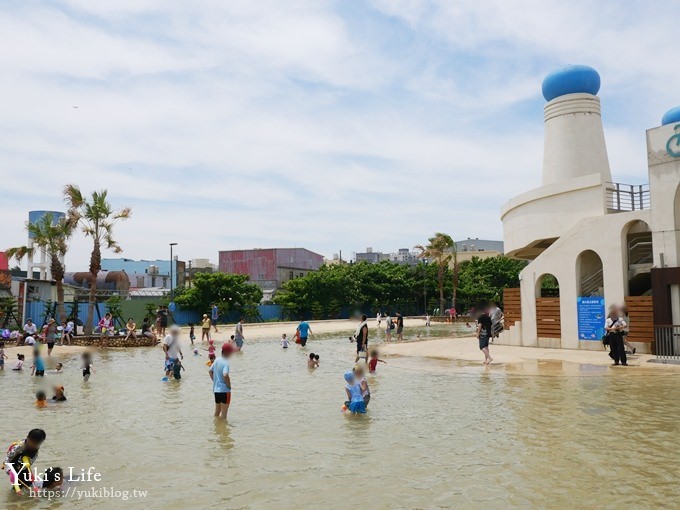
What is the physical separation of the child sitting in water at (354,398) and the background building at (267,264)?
62.2 metres

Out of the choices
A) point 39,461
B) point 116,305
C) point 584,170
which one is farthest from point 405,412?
point 116,305

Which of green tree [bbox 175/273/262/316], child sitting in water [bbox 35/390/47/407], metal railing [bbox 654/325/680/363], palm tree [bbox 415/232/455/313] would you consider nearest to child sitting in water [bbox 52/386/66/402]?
child sitting in water [bbox 35/390/47/407]

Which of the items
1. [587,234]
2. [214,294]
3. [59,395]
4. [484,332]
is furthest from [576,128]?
[214,294]

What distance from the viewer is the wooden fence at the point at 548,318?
22.9 meters

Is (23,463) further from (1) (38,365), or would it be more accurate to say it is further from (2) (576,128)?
(2) (576,128)

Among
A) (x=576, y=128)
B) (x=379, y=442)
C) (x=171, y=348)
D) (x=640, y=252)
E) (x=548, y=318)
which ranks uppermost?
(x=576, y=128)

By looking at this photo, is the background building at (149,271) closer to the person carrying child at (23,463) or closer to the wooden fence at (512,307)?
the wooden fence at (512,307)

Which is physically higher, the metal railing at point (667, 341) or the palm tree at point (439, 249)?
the palm tree at point (439, 249)

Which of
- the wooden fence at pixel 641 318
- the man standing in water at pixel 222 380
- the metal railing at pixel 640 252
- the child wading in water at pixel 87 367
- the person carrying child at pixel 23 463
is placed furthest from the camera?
the metal railing at pixel 640 252

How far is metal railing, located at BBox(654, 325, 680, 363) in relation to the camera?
18.0m

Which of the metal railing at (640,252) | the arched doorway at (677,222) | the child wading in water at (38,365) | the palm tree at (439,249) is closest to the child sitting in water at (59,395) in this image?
the child wading in water at (38,365)

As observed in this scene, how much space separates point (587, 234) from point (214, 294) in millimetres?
36571

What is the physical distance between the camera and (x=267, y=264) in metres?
76.5

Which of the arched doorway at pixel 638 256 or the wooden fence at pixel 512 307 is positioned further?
the wooden fence at pixel 512 307
